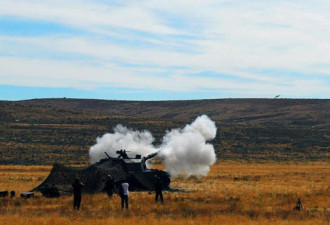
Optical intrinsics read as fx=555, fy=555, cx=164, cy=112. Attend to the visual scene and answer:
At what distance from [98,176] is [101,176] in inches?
7.3

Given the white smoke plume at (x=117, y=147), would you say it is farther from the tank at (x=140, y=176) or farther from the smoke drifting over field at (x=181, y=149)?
the tank at (x=140, y=176)

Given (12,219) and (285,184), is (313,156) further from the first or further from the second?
(12,219)

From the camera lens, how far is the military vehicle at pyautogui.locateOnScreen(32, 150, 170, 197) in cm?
3278

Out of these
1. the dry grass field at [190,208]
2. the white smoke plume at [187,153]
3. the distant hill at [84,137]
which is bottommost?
the distant hill at [84,137]

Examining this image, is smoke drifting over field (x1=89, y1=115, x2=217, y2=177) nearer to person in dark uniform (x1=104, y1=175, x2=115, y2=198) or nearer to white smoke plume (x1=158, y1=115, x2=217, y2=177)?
white smoke plume (x1=158, y1=115, x2=217, y2=177)

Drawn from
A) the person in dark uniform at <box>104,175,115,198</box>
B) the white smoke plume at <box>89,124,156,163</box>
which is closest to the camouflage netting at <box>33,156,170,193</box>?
the person in dark uniform at <box>104,175,115,198</box>

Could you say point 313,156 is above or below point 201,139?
below

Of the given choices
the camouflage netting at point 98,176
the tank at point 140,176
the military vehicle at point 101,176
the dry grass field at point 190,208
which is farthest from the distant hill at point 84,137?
the dry grass field at point 190,208

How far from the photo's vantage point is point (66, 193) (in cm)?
3238

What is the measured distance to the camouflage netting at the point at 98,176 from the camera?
32.8m

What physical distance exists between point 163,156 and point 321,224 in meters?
21.0

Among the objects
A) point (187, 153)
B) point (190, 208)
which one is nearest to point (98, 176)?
point (190, 208)

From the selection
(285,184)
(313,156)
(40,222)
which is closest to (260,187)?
(285,184)

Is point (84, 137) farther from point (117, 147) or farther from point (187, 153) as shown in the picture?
point (187, 153)
